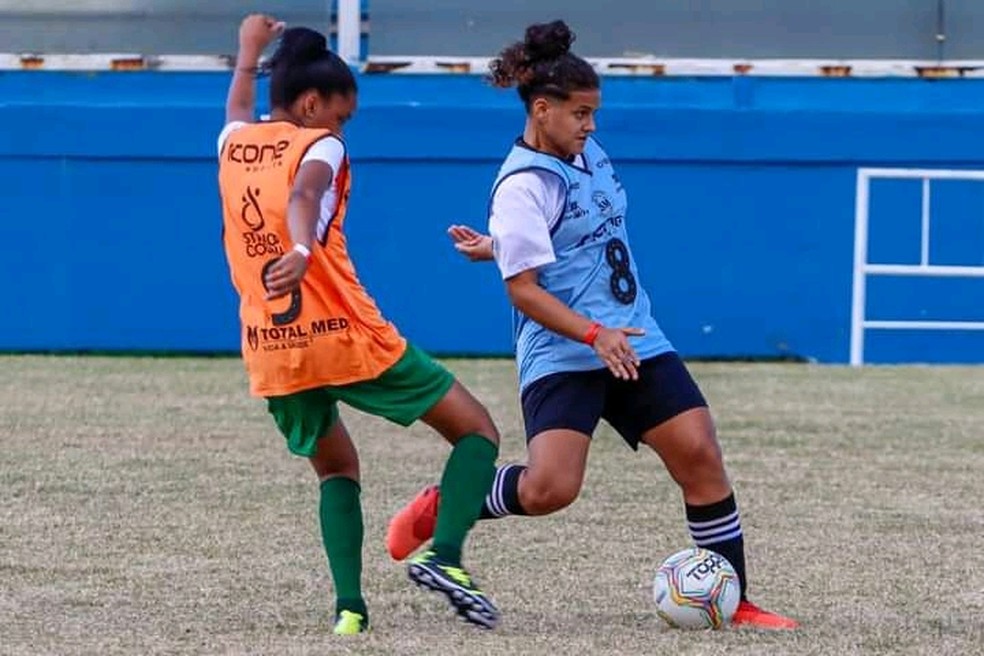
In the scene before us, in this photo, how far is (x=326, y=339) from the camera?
4855mm

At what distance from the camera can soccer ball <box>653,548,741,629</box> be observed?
5.05m

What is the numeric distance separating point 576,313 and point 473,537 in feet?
5.75

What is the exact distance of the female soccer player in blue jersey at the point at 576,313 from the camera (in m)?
5.07

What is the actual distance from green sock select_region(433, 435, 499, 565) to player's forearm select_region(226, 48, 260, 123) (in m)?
0.97

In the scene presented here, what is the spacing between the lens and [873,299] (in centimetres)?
1439

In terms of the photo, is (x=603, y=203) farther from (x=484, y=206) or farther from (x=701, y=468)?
(x=484, y=206)

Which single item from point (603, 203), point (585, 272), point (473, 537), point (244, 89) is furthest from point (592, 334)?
point (473, 537)

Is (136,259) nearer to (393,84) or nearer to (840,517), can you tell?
(393,84)

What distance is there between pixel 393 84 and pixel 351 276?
9574 millimetres

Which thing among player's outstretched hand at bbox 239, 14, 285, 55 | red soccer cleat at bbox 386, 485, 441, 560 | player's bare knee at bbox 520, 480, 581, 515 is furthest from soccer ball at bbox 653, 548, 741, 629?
player's outstretched hand at bbox 239, 14, 285, 55

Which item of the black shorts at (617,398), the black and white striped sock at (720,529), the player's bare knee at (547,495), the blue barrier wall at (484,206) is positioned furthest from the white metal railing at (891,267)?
the player's bare knee at (547,495)

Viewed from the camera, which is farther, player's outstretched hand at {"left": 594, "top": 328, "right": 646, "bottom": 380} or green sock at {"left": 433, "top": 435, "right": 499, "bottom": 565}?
green sock at {"left": 433, "top": 435, "right": 499, "bottom": 565}

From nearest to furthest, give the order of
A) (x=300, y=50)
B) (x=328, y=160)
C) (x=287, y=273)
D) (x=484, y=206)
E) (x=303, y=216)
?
(x=287, y=273) < (x=303, y=216) < (x=328, y=160) < (x=300, y=50) < (x=484, y=206)

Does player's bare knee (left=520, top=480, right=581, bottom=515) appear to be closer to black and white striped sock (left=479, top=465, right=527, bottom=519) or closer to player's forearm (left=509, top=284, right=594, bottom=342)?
black and white striped sock (left=479, top=465, right=527, bottom=519)
